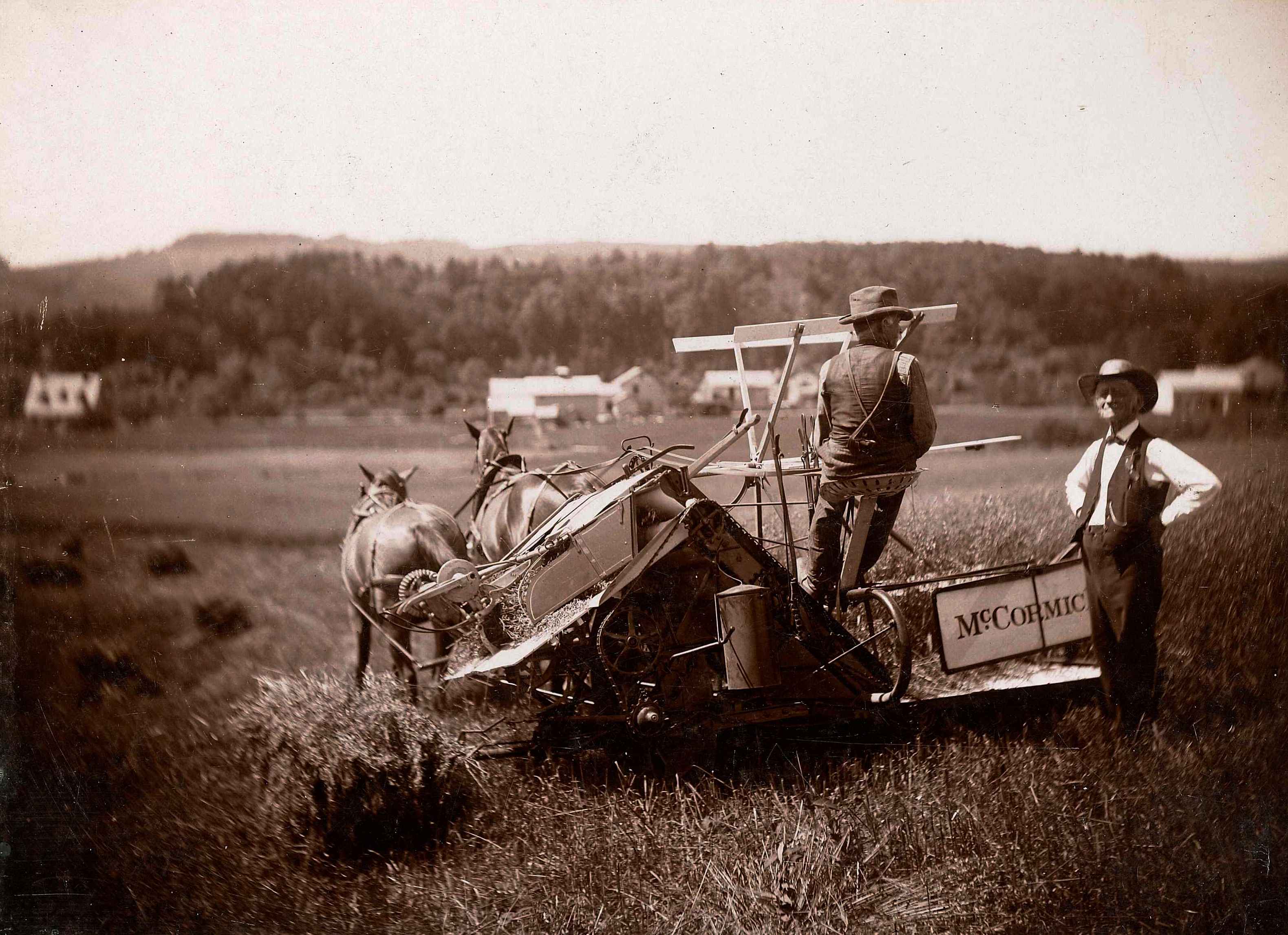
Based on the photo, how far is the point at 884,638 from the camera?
430cm

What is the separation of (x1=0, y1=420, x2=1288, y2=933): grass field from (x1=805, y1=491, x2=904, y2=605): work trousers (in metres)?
0.38

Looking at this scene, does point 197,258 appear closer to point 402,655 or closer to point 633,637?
point 402,655

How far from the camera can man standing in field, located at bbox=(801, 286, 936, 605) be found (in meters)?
3.91

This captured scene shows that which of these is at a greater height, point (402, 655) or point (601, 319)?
point (601, 319)

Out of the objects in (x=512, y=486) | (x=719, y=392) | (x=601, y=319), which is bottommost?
(x=512, y=486)

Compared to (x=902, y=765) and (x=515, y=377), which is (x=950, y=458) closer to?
(x=902, y=765)

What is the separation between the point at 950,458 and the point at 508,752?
2.46 m

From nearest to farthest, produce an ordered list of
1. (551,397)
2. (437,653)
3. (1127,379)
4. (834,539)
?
1. (834,539)
2. (1127,379)
3. (551,397)
4. (437,653)

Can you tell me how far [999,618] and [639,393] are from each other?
6.33 feet

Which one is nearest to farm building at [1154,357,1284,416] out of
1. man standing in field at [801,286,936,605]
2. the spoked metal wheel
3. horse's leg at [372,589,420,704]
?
man standing in field at [801,286,936,605]

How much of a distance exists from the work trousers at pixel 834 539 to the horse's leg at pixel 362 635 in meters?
2.27

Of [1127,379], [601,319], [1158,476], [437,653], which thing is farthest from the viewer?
[437,653]

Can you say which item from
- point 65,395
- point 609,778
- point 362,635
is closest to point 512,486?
point 362,635

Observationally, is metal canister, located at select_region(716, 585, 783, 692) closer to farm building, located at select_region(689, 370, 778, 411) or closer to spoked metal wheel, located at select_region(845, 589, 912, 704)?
spoked metal wheel, located at select_region(845, 589, 912, 704)
